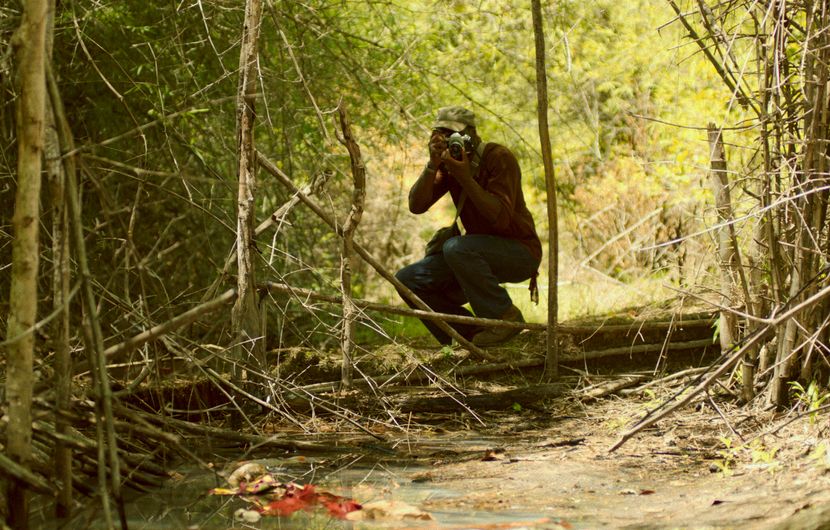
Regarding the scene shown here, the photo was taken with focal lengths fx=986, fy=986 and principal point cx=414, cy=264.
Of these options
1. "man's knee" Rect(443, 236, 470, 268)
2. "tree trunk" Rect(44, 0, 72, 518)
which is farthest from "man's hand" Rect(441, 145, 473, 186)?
"tree trunk" Rect(44, 0, 72, 518)

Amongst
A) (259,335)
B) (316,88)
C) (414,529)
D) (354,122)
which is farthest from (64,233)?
(354,122)

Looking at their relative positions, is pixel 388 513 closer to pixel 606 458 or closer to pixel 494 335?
pixel 606 458

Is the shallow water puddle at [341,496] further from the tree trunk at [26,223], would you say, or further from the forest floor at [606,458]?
the tree trunk at [26,223]

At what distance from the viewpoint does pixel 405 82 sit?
776 cm

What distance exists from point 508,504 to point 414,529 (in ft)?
1.58

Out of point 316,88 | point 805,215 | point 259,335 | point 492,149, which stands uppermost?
point 316,88

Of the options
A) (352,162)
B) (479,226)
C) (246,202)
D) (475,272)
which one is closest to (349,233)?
(352,162)

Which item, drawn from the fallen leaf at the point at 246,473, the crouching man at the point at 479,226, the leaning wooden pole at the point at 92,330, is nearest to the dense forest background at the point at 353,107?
the crouching man at the point at 479,226

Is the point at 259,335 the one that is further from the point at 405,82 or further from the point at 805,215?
the point at 405,82

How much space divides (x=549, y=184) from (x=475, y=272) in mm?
764

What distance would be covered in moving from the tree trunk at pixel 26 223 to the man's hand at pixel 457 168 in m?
3.14

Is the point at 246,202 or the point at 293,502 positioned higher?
the point at 246,202

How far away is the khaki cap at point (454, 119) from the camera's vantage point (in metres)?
5.92

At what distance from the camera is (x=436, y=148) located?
5820 millimetres
